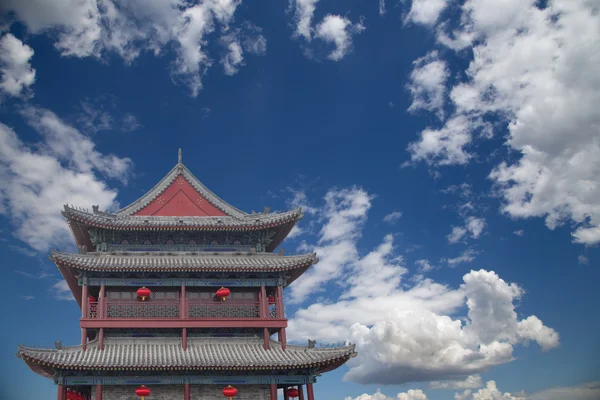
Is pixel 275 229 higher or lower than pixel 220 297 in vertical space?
higher

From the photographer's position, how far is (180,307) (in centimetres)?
2886

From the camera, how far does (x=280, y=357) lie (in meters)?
27.5

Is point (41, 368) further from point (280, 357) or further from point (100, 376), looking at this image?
point (280, 357)

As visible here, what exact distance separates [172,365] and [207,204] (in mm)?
11116

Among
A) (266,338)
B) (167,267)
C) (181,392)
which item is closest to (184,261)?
(167,267)

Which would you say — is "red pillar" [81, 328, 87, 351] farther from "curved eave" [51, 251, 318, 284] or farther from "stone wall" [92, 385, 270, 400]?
"curved eave" [51, 251, 318, 284]

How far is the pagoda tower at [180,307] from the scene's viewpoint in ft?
86.1

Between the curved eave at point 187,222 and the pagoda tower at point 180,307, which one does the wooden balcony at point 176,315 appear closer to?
the pagoda tower at point 180,307

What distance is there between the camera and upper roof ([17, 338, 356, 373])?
Result: 993 inches

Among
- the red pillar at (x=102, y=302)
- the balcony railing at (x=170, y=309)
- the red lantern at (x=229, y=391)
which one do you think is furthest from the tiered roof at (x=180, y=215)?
the red lantern at (x=229, y=391)

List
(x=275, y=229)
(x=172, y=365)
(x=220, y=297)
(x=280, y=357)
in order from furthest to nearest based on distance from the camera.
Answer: (x=275, y=229) → (x=220, y=297) → (x=280, y=357) → (x=172, y=365)

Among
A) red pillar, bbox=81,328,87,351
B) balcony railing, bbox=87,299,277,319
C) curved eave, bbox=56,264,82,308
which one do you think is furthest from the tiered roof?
red pillar, bbox=81,328,87,351

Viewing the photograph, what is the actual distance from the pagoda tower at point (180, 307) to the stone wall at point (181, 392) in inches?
1.8

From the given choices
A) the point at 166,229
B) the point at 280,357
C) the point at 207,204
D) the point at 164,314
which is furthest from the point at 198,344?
the point at 207,204
